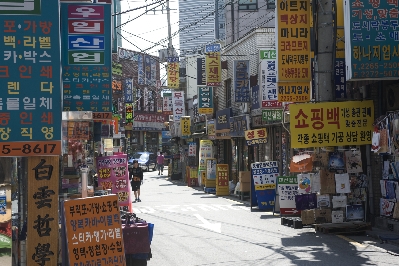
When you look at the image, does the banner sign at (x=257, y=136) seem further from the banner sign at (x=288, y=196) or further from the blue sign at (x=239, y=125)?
the banner sign at (x=288, y=196)

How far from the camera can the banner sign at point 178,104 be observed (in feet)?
146

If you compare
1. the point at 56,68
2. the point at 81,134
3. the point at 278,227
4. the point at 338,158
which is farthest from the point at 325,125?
the point at 56,68

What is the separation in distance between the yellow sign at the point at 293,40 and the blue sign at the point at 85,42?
5.55 meters

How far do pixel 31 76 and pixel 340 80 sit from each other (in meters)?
9.54

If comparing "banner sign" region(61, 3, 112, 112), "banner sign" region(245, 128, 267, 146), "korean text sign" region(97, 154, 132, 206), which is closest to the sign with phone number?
"banner sign" region(61, 3, 112, 112)

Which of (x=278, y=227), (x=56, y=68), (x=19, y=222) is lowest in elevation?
(x=278, y=227)

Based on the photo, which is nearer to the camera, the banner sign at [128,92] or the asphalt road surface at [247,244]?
the asphalt road surface at [247,244]

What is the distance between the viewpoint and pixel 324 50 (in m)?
15.2

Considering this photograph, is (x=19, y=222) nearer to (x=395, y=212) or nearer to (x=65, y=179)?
(x=65, y=179)

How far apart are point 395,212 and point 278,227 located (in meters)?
3.52

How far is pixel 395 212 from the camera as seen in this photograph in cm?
1443

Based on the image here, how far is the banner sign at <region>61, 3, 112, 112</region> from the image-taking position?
1158 centimetres

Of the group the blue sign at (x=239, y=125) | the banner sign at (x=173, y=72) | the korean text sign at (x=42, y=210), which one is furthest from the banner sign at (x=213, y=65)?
the korean text sign at (x=42, y=210)

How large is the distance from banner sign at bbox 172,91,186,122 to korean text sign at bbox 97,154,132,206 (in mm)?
27084
